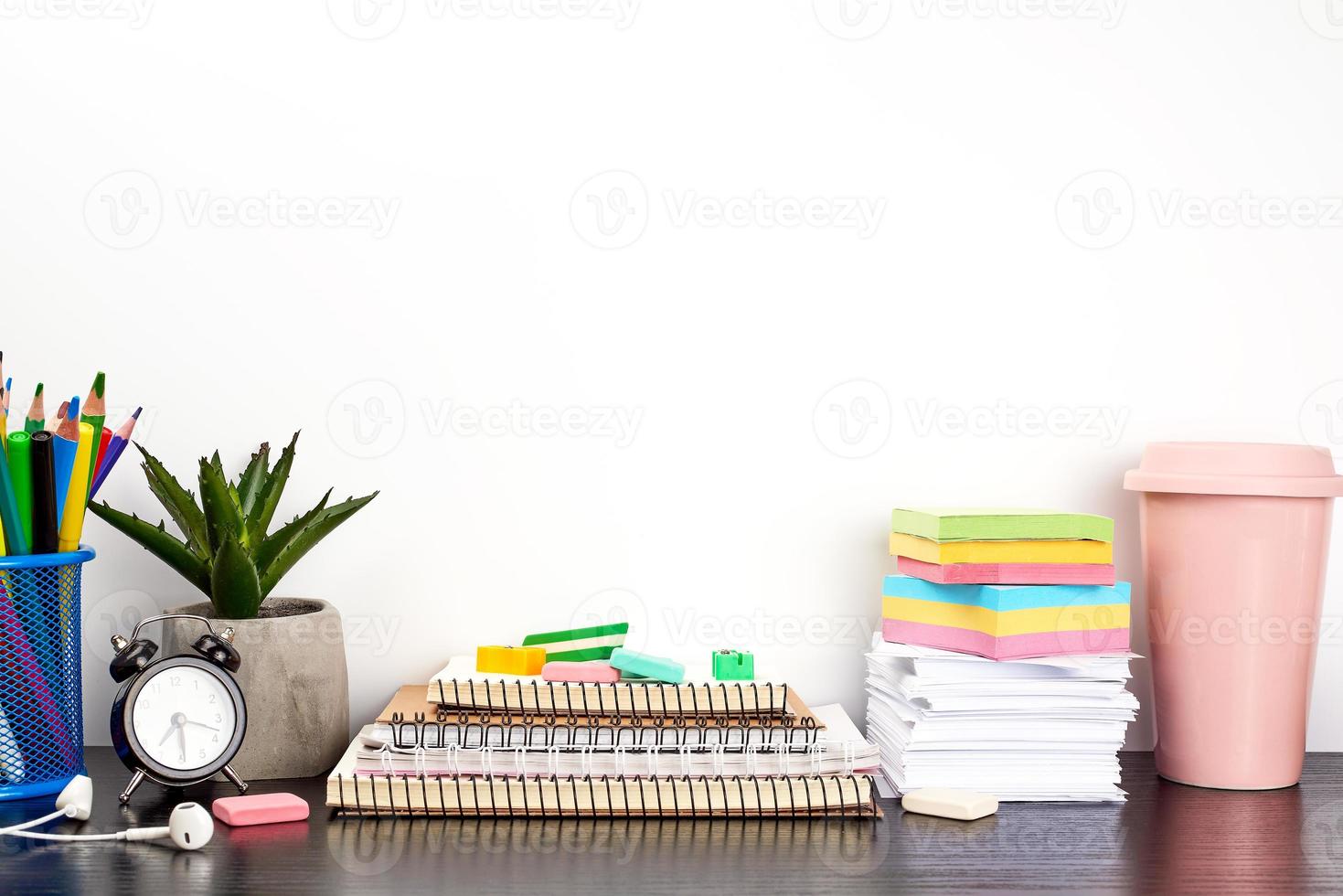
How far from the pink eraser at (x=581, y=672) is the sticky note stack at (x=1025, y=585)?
29 cm

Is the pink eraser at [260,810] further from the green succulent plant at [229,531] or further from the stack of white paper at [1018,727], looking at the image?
the stack of white paper at [1018,727]

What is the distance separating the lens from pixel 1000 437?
1219 mm

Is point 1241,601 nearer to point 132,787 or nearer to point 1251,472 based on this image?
point 1251,472

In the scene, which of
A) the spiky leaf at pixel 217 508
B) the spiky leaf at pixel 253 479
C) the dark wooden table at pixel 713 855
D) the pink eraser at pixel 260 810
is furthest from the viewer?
the spiky leaf at pixel 253 479

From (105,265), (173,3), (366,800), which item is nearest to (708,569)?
(366,800)

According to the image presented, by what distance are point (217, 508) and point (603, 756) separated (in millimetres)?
416

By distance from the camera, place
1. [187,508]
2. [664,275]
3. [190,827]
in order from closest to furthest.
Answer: [190,827] < [187,508] < [664,275]

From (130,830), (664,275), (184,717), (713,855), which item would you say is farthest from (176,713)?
(664,275)

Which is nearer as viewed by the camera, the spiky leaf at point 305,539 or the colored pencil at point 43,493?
the colored pencil at point 43,493

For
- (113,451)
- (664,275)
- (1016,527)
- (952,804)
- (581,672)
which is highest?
(664,275)

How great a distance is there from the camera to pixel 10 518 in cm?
95

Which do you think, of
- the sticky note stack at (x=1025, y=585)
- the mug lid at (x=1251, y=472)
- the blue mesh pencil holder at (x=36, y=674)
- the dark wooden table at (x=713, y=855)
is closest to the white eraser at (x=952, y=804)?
the dark wooden table at (x=713, y=855)

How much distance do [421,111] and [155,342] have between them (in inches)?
14.9

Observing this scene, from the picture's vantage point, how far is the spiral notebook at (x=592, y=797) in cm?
92
